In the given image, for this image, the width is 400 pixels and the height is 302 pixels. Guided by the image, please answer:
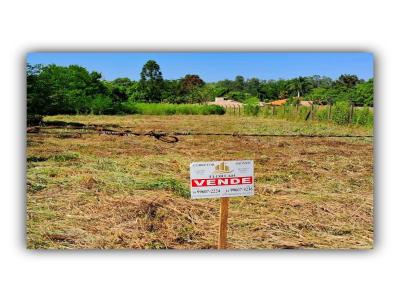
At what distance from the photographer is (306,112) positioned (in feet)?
15.8

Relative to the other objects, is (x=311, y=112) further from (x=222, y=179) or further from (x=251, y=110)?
(x=222, y=179)

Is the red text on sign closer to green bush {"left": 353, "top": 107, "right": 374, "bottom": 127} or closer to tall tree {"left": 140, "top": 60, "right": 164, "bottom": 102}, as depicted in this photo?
tall tree {"left": 140, "top": 60, "right": 164, "bottom": 102}

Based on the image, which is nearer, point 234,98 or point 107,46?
point 107,46

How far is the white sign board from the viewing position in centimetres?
446

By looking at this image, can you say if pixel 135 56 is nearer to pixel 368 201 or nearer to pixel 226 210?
pixel 226 210

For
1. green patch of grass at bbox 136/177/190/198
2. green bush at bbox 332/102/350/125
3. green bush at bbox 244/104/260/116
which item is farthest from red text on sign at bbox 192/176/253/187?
green bush at bbox 332/102/350/125

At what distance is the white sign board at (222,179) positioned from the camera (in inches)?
176

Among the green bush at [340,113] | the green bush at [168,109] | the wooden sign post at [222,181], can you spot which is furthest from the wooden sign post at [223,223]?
the green bush at [340,113]

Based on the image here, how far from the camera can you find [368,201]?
4.59m

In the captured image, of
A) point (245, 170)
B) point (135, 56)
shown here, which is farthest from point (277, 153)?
point (135, 56)

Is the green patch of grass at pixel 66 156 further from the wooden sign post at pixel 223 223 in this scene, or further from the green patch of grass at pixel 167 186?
the wooden sign post at pixel 223 223

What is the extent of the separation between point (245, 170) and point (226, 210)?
372mm

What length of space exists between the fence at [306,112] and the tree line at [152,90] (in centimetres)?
7

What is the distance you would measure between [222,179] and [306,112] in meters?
1.00
